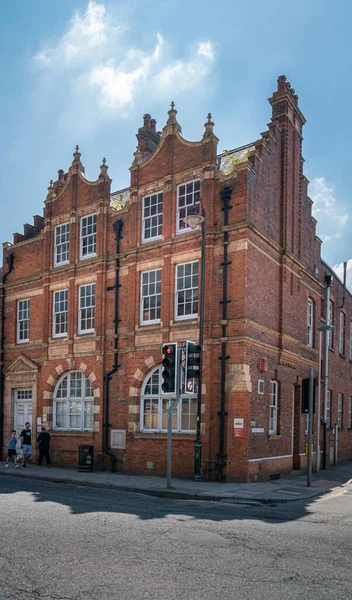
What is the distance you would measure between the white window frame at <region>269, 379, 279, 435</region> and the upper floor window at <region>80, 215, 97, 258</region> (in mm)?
8861

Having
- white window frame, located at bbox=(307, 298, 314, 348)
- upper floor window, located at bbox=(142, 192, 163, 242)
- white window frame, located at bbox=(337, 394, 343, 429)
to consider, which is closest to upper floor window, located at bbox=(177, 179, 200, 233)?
upper floor window, located at bbox=(142, 192, 163, 242)

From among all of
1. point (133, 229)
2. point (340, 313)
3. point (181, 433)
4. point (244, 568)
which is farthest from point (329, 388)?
point (244, 568)

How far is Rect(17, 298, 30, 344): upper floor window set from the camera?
26.2 meters

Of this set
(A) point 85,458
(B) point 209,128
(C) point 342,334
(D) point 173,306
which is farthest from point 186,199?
(C) point 342,334

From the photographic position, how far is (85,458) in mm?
20734

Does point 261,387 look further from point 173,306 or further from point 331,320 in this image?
point 331,320

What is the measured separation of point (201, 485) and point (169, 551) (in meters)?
8.57

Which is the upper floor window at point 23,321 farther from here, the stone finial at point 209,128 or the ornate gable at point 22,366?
the stone finial at point 209,128

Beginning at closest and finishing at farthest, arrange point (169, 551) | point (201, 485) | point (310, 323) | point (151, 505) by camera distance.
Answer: point (169, 551), point (151, 505), point (201, 485), point (310, 323)

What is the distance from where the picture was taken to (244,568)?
7383mm

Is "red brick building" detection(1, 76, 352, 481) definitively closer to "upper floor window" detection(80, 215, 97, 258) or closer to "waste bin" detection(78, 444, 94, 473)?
"upper floor window" detection(80, 215, 97, 258)

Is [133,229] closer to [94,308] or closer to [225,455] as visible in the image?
[94,308]

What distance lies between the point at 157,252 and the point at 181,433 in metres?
6.46

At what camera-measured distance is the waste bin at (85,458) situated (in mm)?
20734
